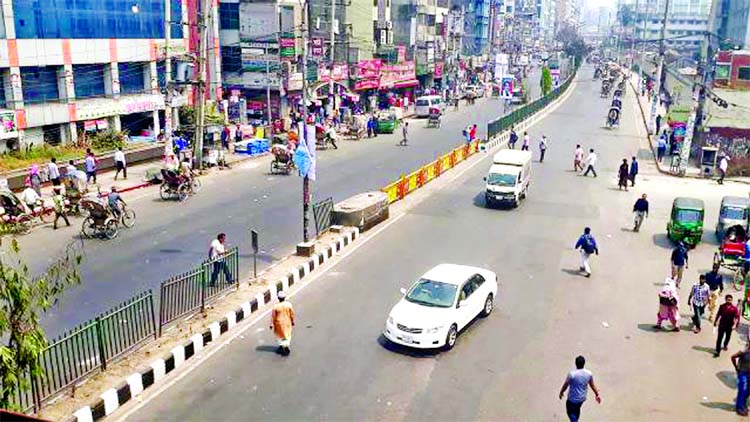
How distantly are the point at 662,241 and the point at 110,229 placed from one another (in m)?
18.4

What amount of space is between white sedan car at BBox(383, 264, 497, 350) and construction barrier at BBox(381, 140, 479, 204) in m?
11.0

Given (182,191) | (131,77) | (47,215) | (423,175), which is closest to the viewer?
(47,215)

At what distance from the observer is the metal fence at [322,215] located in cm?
2147

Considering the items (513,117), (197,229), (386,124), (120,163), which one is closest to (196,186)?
(120,163)

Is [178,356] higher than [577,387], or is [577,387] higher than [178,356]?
[577,387]

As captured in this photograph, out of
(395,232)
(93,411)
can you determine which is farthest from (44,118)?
(93,411)

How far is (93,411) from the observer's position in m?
10.6

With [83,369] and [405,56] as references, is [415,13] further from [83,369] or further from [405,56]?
[83,369]

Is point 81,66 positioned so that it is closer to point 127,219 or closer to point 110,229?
point 127,219

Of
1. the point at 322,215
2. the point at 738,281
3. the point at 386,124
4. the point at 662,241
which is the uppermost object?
the point at 322,215

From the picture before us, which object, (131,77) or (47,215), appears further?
(131,77)

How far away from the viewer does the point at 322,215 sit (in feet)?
72.2

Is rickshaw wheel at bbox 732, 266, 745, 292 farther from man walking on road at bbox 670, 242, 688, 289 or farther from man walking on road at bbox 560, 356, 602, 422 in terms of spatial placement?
Result: man walking on road at bbox 560, 356, 602, 422

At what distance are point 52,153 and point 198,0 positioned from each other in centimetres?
1778
